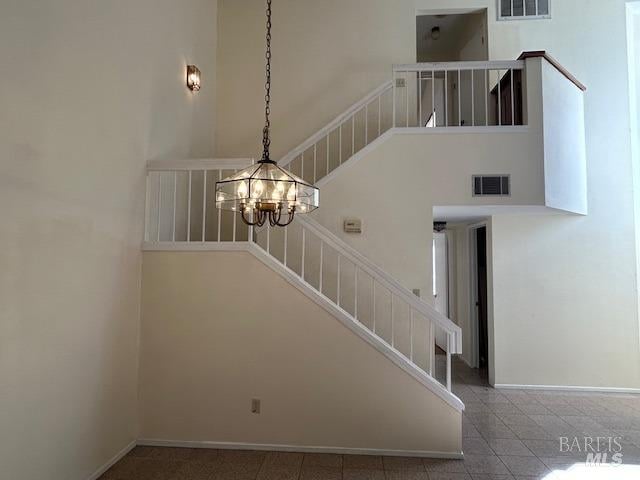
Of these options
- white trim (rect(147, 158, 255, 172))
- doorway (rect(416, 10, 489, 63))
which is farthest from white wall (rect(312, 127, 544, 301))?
doorway (rect(416, 10, 489, 63))

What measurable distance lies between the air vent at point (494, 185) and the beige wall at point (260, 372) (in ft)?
7.03

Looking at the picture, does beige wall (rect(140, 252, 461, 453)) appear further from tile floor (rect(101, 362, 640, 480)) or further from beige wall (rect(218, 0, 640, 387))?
beige wall (rect(218, 0, 640, 387))

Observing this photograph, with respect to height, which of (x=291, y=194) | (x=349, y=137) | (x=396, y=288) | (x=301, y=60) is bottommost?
(x=396, y=288)

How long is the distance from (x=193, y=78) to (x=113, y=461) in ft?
12.6

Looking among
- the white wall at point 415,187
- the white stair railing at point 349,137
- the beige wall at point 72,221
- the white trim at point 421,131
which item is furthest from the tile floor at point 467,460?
the white stair railing at point 349,137

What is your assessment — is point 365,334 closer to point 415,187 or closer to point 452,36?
point 415,187

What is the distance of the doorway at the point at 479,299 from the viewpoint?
596 centimetres

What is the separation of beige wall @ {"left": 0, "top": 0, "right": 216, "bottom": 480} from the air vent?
3314 mm

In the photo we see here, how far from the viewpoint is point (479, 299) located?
20.0 feet

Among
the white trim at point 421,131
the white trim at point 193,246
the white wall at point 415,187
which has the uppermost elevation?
the white trim at point 421,131

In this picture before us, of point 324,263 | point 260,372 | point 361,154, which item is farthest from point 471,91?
point 260,372

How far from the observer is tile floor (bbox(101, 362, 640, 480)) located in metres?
2.90

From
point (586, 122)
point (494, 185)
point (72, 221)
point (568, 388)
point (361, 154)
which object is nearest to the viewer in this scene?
point (72, 221)

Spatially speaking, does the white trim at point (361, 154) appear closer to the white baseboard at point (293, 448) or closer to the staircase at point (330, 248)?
the staircase at point (330, 248)
